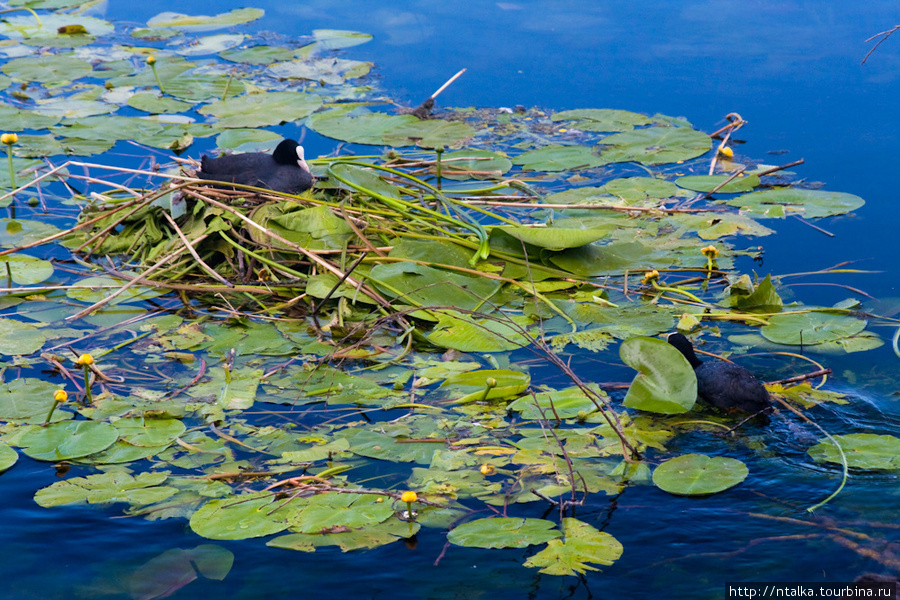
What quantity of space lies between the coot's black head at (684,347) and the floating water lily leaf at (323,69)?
16.0ft

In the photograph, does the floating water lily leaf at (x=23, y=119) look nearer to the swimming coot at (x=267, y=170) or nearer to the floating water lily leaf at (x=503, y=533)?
the swimming coot at (x=267, y=170)

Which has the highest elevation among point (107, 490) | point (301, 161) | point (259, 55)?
point (259, 55)

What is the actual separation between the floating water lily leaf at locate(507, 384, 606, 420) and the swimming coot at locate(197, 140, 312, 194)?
205 cm

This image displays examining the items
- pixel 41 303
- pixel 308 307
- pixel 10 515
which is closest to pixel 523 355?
pixel 308 307

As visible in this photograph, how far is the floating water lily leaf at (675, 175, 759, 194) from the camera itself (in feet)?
16.9

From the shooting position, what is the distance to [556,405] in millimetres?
3045

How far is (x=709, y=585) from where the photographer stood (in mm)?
2250

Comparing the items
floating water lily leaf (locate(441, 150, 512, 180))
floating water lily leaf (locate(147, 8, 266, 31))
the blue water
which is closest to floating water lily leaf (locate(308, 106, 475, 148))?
the blue water

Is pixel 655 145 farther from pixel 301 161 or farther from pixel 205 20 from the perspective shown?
pixel 205 20

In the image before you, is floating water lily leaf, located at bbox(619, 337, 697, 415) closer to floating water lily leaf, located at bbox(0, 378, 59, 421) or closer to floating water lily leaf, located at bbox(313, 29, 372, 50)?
floating water lily leaf, located at bbox(0, 378, 59, 421)

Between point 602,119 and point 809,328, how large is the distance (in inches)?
121

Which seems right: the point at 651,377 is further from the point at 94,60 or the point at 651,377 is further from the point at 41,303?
A: the point at 94,60

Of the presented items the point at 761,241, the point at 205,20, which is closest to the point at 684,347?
the point at 761,241

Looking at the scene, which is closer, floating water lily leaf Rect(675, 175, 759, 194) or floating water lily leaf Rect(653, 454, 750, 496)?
floating water lily leaf Rect(653, 454, 750, 496)
